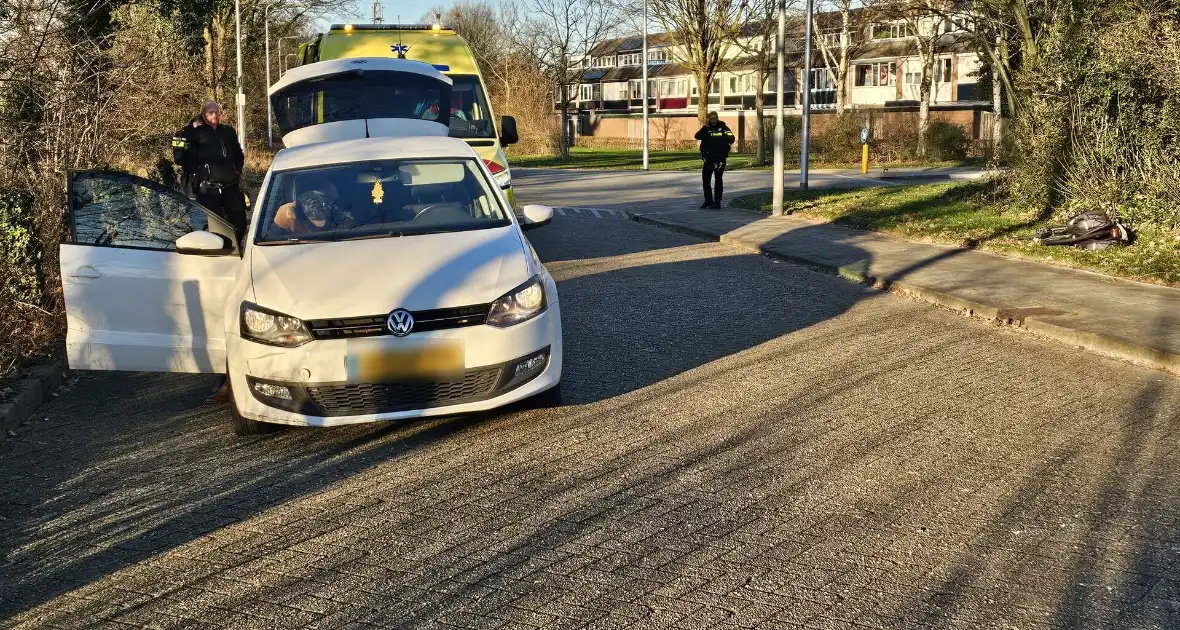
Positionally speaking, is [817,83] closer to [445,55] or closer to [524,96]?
[524,96]

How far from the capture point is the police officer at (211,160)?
12.3 metres

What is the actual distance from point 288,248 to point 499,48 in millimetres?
68066

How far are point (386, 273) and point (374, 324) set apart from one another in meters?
0.39

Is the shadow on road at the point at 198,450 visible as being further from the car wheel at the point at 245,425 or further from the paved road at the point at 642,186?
the paved road at the point at 642,186

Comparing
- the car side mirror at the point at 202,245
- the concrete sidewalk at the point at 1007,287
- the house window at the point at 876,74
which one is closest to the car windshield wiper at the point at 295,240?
the car side mirror at the point at 202,245

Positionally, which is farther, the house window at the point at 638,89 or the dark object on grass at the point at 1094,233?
the house window at the point at 638,89

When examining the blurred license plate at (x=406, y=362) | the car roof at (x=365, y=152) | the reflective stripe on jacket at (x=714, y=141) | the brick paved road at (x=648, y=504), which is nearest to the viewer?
the brick paved road at (x=648, y=504)

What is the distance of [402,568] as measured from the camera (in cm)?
440

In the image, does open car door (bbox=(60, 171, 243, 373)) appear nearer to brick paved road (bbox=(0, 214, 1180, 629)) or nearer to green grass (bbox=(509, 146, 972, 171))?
brick paved road (bbox=(0, 214, 1180, 629))

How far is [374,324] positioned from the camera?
19.4 ft

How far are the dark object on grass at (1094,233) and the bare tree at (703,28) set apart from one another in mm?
38540

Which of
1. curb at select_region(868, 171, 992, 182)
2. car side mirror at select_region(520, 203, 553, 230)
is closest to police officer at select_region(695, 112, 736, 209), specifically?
curb at select_region(868, 171, 992, 182)

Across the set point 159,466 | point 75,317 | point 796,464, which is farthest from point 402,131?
point 796,464

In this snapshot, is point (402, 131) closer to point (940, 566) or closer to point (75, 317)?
point (75, 317)
